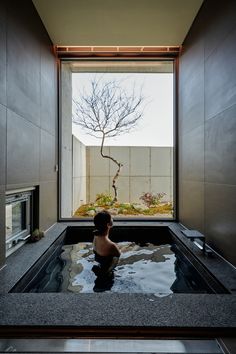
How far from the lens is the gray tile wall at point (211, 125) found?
7.13 feet

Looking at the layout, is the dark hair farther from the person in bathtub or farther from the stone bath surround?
the stone bath surround

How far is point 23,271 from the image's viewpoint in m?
2.02

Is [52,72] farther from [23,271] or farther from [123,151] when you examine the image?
[123,151]

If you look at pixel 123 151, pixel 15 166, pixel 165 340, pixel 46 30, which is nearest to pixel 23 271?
pixel 15 166

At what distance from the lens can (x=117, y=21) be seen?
3.32 metres

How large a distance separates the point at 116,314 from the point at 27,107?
7.25ft

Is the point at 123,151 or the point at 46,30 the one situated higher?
the point at 46,30

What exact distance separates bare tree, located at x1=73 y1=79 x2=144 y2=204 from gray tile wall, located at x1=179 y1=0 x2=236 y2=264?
7.43ft

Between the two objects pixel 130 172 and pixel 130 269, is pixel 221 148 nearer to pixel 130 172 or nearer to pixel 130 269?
pixel 130 269

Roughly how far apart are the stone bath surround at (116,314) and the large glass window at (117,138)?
3.01 meters

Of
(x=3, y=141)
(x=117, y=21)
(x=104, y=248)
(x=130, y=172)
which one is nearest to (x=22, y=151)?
(x=3, y=141)

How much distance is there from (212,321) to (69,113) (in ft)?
15.8

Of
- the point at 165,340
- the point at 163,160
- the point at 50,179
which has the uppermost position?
the point at 163,160

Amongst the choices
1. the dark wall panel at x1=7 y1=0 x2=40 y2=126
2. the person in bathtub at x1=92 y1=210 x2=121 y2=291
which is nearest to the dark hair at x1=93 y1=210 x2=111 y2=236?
the person in bathtub at x1=92 y1=210 x2=121 y2=291
